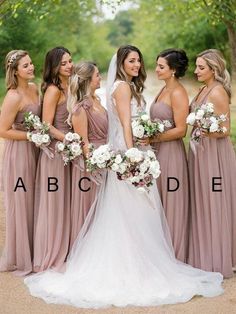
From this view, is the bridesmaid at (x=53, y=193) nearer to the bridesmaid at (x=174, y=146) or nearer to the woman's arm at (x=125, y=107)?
the woman's arm at (x=125, y=107)

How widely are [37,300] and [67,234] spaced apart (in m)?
0.99

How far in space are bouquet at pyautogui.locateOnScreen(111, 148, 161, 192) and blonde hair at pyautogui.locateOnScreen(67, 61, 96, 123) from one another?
0.86 meters

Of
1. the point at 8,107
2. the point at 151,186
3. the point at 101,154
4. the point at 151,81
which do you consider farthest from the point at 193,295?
the point at 151,81

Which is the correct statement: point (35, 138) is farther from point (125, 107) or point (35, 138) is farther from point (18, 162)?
point (125, 107)

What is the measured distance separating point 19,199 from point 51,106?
112 centimetres

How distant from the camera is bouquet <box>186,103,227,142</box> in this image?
20.4 ft

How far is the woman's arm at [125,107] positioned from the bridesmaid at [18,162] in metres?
1.03

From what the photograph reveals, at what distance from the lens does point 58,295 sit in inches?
236

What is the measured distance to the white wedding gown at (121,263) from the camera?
5.95 metres

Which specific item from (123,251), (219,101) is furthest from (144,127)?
(123,251)

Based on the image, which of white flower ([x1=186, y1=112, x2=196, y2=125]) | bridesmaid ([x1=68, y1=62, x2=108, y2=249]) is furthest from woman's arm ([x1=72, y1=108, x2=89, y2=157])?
white flower ([x1=186, y1=112, x2=196, y2=125])

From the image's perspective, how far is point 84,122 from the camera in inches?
253

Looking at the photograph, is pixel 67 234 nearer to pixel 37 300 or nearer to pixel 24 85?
pixel 37 300

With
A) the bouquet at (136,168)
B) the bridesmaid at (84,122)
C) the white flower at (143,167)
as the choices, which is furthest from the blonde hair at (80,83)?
the white flower at (143,167)
